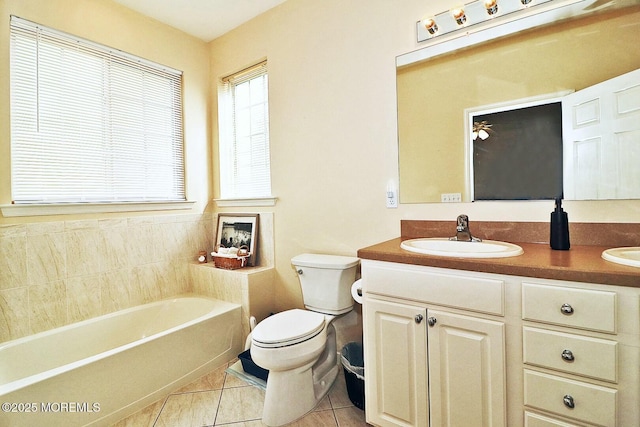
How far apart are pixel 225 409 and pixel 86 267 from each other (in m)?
1.37

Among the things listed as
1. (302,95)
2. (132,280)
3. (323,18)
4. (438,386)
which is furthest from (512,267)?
(132,280)

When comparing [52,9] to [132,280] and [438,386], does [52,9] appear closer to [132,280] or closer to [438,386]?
[132,280]

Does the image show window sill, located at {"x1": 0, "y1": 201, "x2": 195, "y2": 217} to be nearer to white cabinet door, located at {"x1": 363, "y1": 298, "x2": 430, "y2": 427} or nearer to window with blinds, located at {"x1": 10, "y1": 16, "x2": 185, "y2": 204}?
window with blinds, located at {"x1": 10, "y1": 16, "x2": 185, "y2": 204}

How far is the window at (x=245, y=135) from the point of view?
8.63ft

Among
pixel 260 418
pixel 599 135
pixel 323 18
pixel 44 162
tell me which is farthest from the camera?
pixel 323 18

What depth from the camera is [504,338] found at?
109 cm

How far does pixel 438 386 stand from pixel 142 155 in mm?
2577

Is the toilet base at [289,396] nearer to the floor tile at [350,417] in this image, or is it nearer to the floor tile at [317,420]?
the floor tile at [317,420]

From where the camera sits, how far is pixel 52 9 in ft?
6.39

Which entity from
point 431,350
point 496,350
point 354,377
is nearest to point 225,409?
point 354,377

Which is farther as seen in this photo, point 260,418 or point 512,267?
point 260,418

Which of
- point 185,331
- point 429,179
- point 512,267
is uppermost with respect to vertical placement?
point 429,179

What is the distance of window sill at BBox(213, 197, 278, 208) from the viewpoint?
Result: 8.07 ft

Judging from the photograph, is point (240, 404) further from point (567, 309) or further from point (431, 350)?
point (567, 309)
